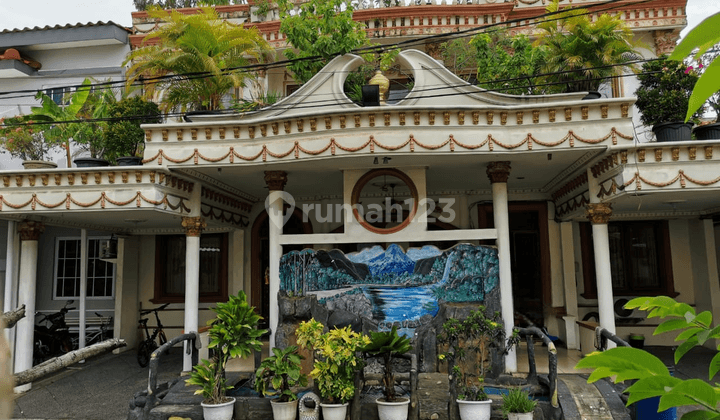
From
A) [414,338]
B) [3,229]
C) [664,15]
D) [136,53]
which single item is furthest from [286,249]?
[664,15]

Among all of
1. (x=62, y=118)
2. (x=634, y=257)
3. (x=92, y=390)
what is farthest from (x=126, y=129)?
(x=634, y=257)

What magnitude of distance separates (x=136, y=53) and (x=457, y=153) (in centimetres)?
789

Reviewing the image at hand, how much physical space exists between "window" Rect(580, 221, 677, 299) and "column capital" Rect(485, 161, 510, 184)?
4.30 m

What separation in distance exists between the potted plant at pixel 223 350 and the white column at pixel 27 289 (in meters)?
4.88

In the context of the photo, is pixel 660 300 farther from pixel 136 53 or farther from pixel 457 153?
pixel 136 53


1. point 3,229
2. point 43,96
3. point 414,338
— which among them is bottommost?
point 414,338

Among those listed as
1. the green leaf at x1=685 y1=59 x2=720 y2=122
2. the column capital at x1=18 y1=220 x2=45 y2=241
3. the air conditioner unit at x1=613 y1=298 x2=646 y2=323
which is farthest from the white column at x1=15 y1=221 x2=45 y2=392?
the air conditioner unit at x1=613 y1=298 x2=646 y2=323

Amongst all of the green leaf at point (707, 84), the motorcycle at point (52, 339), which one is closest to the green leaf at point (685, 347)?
the green leaf at point (707, 84)

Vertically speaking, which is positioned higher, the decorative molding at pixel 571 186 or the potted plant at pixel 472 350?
the decorative molding at pixel 571 186

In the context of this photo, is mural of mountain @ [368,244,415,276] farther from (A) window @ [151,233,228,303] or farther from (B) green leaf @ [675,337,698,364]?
(B) green leaf @ [675,337,698,364]

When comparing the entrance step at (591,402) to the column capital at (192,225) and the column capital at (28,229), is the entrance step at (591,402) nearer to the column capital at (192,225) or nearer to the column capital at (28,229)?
the column capital at (192,225)

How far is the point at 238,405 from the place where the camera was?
7543 millimetres

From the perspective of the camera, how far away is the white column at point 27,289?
10.1 m

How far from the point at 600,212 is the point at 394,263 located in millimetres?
3912
